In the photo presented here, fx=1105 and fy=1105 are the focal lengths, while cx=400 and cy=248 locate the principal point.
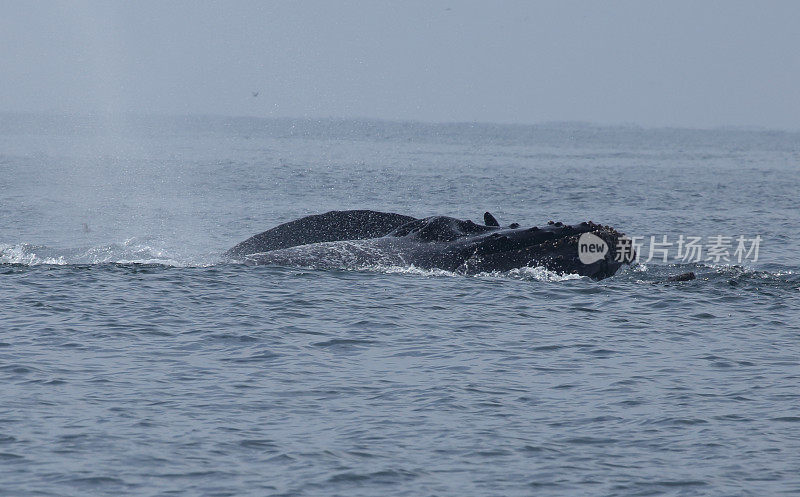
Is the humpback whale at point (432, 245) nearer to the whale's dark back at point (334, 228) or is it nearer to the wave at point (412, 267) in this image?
the whale's dark back at point (334, 228)

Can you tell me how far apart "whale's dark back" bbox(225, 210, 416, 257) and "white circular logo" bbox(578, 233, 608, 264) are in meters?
3.46

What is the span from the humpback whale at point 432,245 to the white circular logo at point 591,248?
2 cm

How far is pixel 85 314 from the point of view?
1655 centimetres

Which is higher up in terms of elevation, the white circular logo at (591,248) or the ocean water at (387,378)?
the white circular logo at (591,248)

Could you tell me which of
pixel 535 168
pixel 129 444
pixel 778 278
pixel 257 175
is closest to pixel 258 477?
pixel 129 444

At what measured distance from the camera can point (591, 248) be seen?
18469 mm

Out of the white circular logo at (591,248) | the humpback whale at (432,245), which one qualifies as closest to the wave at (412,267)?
the humpback whale at (432,245)

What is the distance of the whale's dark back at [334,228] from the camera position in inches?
808

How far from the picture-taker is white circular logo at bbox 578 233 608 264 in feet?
59.9

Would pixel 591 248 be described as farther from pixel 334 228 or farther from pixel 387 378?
pixel 387 378

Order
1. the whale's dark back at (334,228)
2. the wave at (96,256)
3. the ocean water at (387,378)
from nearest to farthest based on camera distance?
1. the ocean water at (387,378)
2. the whale's dark back at (334,228)
3. the wave at (96,256)

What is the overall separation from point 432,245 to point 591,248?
275cm

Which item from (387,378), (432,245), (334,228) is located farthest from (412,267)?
(387,378)

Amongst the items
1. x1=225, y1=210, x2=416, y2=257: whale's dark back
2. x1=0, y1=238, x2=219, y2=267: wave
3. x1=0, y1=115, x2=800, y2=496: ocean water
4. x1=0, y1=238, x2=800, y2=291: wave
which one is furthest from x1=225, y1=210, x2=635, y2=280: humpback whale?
x1=0, y1=238, x2=219, y2=267: wave
